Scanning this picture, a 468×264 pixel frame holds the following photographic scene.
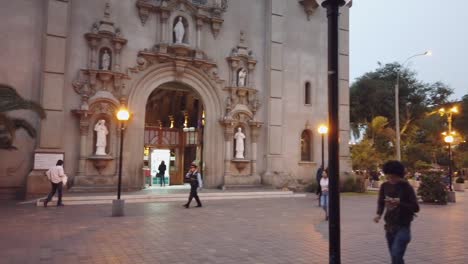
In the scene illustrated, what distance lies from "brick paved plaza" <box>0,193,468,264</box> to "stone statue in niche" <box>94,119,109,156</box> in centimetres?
454

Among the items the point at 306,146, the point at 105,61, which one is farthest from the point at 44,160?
the point at 306,146

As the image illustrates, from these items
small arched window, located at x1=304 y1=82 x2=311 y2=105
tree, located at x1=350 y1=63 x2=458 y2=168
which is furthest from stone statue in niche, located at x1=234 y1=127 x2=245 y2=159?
tree, located at x1=350 y1=63 x2=458 y2=168

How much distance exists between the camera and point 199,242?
8.84 metres

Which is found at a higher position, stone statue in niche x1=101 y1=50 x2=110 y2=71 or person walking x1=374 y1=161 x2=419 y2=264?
stone statue in niche x1=101 y1=50 x2=110 y2=71

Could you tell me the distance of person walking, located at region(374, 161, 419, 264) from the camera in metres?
5.43

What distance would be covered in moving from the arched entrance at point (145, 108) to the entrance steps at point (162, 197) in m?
2.32

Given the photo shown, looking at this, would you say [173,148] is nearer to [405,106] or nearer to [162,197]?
[162,197]

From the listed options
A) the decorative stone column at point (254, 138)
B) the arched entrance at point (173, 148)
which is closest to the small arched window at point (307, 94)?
the decorative stone column at point (254, 138)

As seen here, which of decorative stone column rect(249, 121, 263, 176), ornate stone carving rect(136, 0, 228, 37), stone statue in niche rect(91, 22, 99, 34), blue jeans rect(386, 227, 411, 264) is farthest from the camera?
decorative stone column rect(249, 121, 263, 176)

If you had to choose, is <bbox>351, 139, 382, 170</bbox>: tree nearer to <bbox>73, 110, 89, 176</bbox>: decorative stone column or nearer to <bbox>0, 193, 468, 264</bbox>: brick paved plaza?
<bbox>0, 193, 468, 264</bbox>: brick paved plaza

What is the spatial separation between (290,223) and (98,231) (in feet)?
17.7

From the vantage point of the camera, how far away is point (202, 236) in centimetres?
956

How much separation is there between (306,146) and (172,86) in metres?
9.25

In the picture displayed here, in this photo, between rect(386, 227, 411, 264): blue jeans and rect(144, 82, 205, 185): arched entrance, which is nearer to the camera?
rect(386, 227, 411, 264): blue jeans
